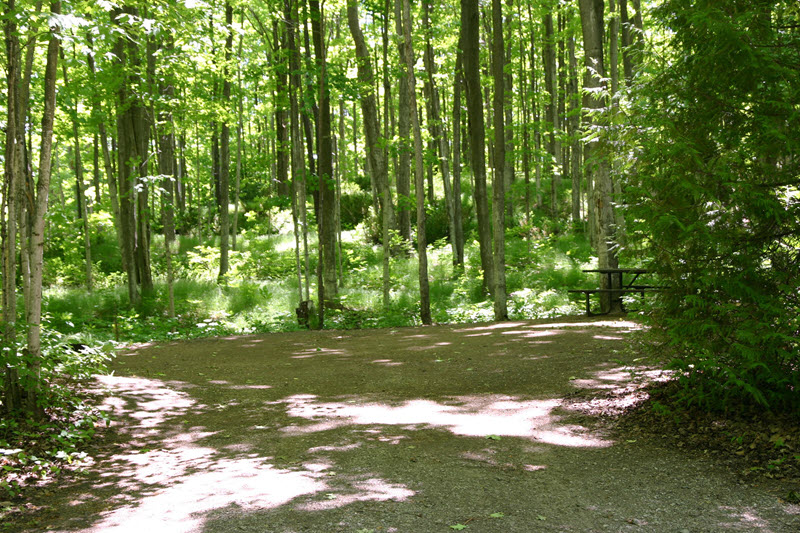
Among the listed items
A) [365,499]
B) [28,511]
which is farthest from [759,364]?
[28,511]

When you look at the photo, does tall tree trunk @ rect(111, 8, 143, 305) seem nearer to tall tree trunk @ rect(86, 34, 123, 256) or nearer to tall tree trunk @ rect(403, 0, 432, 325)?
tall tree trunk @ rect(86, 34, 123, 256)

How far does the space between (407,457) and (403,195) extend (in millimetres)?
11999

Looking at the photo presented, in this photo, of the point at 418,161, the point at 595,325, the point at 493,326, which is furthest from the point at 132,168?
the point at 595,325

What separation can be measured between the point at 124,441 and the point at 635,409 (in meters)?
4.89

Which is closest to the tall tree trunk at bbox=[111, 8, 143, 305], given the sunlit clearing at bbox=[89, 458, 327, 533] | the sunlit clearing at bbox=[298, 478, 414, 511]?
the sunlit clearing at bbox=[89, 458, 327, 533]

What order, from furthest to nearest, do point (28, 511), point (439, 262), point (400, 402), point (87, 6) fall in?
point (439, 262) → point (400, 402) → point (87, 6) → point (28, 511)

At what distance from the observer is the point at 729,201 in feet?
16.4

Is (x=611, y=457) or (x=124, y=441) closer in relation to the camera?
(x=611, y=457)

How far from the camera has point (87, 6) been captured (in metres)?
6.17

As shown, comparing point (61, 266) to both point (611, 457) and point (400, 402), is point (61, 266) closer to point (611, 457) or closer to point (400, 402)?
point (400, 402)

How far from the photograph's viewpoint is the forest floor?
12.1 ft

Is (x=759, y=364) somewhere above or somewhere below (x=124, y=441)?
above

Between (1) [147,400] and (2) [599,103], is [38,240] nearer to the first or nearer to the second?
(1) [147,400]

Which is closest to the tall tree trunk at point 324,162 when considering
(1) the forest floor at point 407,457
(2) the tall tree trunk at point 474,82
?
(2) the tall tree trunk at point 474,82
